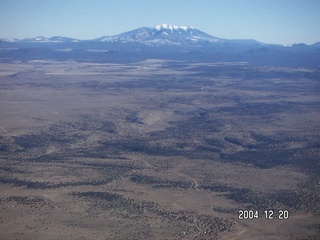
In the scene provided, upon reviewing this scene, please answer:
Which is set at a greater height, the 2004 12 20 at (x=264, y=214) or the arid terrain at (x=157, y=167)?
the arid terrain at (x=157, y=167)

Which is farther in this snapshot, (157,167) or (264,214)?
(157,167)

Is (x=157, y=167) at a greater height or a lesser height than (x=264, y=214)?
greater

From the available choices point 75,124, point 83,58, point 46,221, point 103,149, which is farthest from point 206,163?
point 83,58

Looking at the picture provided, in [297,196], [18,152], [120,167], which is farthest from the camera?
[18,152]

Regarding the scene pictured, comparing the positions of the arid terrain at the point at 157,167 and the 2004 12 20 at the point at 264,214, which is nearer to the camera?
the arid terrain at the point at 157,167

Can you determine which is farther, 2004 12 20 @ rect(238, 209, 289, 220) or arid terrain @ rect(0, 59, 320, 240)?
2004 12 20 @ rect(238, 209, 289, 220)

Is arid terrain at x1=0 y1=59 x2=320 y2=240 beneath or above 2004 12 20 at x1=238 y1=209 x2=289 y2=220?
above

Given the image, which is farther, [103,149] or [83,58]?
[83,58]

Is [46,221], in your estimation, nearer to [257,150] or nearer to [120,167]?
[120,167]
